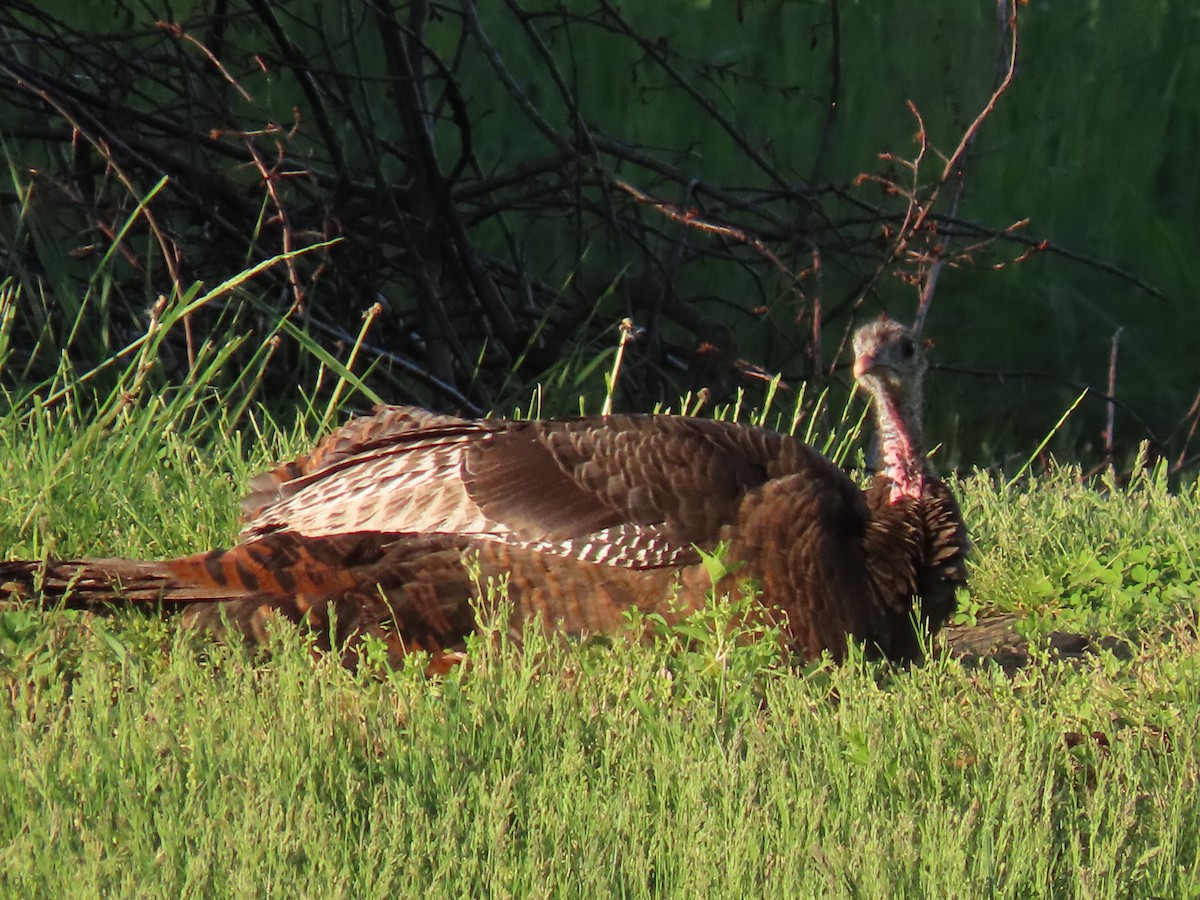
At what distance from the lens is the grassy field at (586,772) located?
2.69 m

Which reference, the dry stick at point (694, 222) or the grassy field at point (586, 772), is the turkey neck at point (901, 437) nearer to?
the grassy field at point (586, 772)

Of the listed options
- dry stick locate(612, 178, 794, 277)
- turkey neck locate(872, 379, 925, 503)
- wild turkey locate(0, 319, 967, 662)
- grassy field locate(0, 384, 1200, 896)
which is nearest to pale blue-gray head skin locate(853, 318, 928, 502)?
turkey neck locate(872, 379, 925, 503)

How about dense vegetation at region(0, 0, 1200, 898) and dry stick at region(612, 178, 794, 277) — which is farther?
dry stick at region(612, 178, 794, 277)

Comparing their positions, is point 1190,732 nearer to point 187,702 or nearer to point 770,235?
point 187,702

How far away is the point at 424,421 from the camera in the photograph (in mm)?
4617

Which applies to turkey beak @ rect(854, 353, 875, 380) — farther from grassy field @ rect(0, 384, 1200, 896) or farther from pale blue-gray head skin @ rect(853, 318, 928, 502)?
grassy field @ rect(0, 384, 1200, 896)

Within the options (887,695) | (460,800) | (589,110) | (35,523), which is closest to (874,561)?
(887,695)

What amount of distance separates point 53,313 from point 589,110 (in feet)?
9.88

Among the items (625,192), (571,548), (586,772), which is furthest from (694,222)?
(586,772)

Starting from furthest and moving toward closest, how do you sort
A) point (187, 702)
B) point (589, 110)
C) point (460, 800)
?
1. point (589, 110)
2. point (187, 702)
3. point (460, 800)

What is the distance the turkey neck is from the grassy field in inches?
22.7

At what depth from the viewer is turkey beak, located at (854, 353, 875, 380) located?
4.50 metres

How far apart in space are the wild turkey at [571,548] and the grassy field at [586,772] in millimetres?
144

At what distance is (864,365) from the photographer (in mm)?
4508
